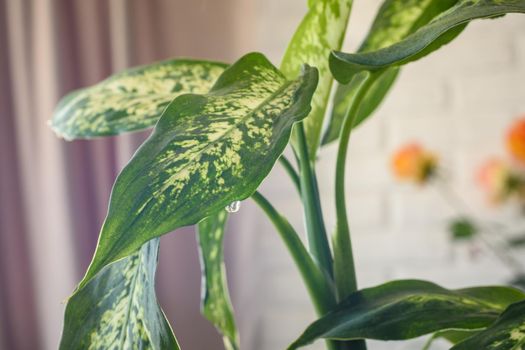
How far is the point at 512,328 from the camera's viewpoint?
288mm

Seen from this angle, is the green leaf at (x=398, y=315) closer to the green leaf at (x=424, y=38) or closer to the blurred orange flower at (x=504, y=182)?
the green leaf at (x=424, y=38)

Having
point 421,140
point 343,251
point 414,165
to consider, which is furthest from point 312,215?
point 421,140

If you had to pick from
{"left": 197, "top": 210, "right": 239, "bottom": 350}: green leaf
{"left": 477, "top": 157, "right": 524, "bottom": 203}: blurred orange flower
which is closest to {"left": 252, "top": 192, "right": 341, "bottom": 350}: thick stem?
{"left": 197, "top": 210, "right": 239, "bottom": 350}: green leaf

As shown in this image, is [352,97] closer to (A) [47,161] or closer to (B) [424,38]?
(B) [424,38]

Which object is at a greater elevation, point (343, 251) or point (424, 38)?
point (424, 38)

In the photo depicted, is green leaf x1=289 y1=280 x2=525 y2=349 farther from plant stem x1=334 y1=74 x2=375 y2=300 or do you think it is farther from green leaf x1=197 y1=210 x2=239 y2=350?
green leaf x1=197 y1=210 x2=239 y2=350

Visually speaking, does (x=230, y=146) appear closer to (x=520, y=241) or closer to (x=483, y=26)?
(x=520, y=241)

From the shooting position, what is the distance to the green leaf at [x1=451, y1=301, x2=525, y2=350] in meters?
0.28

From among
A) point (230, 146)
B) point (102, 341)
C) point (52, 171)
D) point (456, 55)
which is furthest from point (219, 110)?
point (456, 55)

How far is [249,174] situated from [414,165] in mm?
821

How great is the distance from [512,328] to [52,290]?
0.69 meters

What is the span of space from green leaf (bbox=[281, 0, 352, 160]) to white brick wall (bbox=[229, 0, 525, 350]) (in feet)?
2.67

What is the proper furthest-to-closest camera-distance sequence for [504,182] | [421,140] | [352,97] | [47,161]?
[421,140]
[504,182]
[47,161]
[352,97]

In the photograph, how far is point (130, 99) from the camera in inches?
17.6
